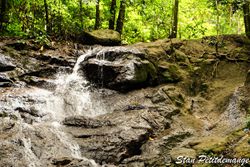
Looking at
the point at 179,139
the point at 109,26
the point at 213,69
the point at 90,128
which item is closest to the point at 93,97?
the point at 90,128

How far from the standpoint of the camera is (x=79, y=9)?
18156mm

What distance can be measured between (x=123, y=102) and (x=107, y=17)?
330 inches

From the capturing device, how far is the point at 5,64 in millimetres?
11828

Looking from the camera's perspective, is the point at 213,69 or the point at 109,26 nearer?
the point at 213,69

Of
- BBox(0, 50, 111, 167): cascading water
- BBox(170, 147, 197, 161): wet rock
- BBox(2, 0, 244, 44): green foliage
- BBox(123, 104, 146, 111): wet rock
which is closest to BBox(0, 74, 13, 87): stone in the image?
BBox(0, 50, 111, 167): cascading water

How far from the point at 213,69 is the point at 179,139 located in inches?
172

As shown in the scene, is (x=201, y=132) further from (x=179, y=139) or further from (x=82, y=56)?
(x=82, y=56)

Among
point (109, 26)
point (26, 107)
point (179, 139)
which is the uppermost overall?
point (109, 26)

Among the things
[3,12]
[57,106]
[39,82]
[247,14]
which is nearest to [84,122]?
[57,106]

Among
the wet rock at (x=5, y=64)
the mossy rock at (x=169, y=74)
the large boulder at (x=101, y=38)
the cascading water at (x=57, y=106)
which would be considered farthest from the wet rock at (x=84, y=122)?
the large boulder at (x=101, y=38)

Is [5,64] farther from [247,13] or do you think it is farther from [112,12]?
[247,13]

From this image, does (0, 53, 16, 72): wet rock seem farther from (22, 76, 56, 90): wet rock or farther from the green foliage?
the green foliage

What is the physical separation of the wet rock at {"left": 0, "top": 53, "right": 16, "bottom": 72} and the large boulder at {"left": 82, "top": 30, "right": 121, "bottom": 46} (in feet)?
14.0

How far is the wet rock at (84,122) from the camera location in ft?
31.5
